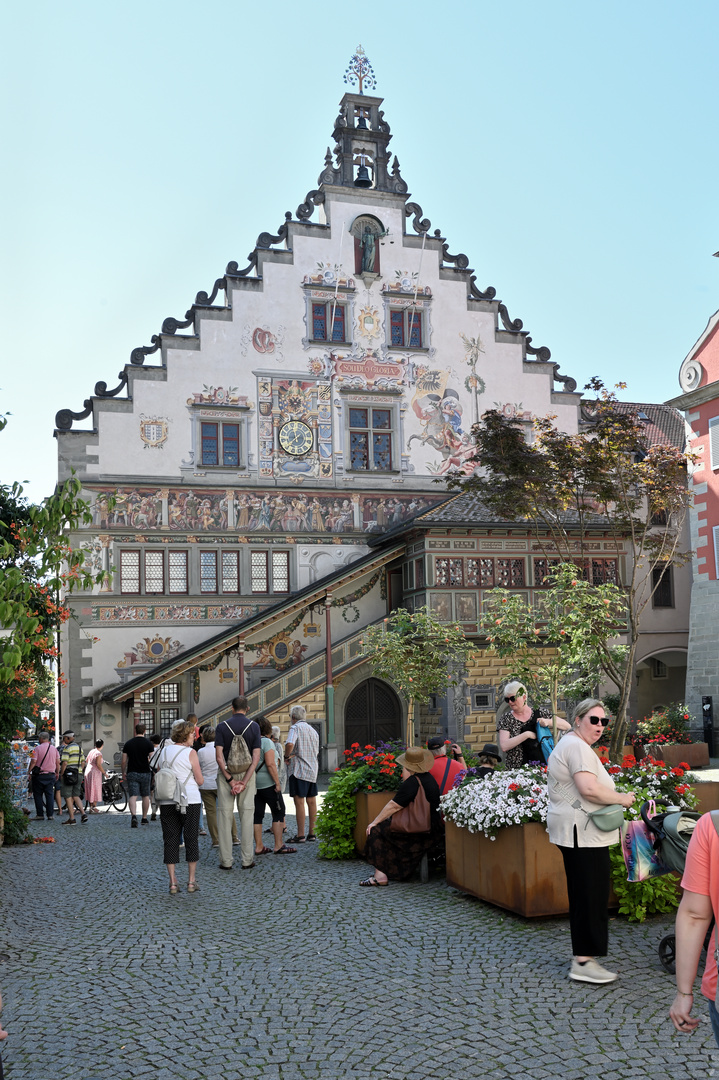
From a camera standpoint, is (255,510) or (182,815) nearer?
(182,815)

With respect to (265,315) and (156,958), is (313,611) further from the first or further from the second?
(156,958)

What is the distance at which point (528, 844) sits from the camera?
8180 millimetres

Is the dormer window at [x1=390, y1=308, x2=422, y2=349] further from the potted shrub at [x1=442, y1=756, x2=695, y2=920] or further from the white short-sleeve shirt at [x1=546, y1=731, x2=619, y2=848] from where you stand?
the white short-sleeve shirt at [x1=546, y1=731, x2=619, y2=848]

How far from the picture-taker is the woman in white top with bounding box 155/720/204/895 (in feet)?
33.9

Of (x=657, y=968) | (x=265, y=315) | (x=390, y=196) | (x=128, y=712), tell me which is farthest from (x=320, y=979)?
(x=390, y=196)

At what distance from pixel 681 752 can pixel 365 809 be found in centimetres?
1304

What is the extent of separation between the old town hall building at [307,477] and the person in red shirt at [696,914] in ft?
72.1

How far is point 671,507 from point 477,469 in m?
8.76

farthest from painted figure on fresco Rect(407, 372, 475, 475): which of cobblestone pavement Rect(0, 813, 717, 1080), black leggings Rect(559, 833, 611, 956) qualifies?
black leggings Rect(559, 833, 611, 956)

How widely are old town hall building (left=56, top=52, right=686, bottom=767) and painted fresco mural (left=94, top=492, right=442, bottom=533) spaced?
5 cm

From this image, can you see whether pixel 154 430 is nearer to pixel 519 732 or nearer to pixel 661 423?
pixel 519 732

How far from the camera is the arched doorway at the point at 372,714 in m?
27.8

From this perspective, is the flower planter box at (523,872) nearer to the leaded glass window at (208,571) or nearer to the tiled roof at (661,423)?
the leaded glass window at (208,571)

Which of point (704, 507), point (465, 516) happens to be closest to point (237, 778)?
point (465, 516)
